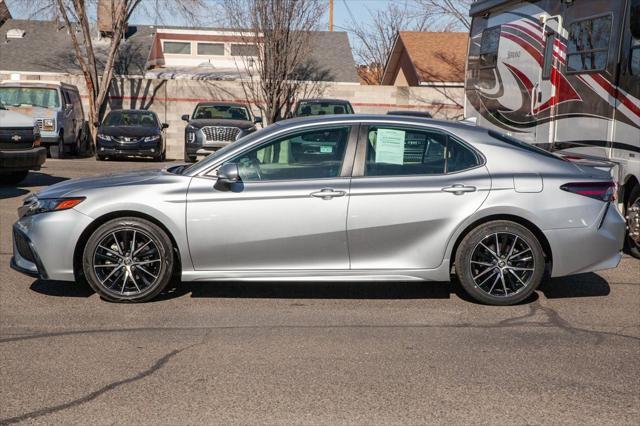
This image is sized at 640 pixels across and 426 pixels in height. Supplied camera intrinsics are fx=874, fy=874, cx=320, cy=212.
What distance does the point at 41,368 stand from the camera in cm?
542

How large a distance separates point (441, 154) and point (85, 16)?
23207 millimetres

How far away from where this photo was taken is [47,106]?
24094mm

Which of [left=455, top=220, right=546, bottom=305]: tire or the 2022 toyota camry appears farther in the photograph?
[left=455, top=220, right=546, bottom=305]: tire

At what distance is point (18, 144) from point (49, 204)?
7724 mm

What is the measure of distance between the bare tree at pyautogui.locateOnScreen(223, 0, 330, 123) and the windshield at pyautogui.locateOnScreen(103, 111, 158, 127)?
6.07 metres

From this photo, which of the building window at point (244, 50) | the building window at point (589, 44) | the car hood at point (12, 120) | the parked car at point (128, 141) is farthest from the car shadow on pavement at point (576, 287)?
the building window at point (244, 50)

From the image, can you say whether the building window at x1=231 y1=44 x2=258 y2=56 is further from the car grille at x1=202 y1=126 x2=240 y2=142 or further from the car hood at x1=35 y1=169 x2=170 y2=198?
the car hood at x1=35 y1=169 x2=170 y2=198

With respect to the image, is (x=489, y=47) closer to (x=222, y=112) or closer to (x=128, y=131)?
(x=222, y=112)

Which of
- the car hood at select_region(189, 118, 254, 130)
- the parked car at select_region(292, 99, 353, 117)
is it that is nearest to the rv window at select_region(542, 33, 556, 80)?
the car hood at select_region(189, 118, 254, 130)

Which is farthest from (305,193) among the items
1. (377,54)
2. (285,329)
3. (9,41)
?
(377,54)

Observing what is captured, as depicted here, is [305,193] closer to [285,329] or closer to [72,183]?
[285,329]

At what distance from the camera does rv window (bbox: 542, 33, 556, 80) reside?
1174cm

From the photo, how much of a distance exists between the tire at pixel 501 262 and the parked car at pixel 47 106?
18397 mm

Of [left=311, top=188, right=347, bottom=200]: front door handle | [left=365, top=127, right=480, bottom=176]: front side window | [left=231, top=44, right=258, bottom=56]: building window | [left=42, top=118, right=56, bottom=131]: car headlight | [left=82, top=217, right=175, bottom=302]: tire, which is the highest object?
[left=231, top=44, right=258, bottom=56]: building window
